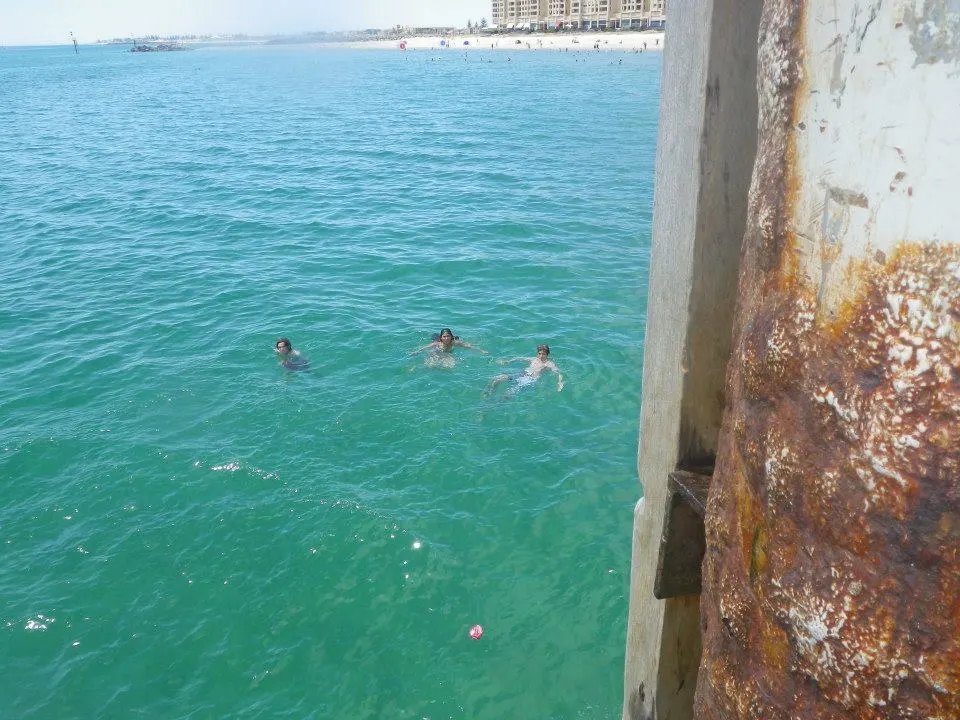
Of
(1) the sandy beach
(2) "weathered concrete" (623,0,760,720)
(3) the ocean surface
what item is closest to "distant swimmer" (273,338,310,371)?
(3) the ocean surface

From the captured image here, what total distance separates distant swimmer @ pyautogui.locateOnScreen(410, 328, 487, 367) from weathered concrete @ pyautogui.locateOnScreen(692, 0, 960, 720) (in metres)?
12.8

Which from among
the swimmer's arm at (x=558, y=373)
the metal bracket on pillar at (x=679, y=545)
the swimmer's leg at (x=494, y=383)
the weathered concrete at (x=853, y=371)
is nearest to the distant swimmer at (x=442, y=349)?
the swimmer's leg at (x=494, y=383)

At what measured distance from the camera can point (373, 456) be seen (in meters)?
11.8

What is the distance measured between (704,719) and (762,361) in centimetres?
113

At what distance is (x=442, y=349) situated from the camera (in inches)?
583

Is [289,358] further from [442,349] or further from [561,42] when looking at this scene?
[561,42]

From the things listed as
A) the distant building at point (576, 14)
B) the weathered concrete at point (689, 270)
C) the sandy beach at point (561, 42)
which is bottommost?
the sandy beach at point (561, 42)

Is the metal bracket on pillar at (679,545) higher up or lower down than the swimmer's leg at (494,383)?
higher up

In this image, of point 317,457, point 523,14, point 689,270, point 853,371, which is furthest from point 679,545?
point 523,14

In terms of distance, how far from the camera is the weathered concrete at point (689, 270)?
2166mm

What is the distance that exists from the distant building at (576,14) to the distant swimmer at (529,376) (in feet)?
473

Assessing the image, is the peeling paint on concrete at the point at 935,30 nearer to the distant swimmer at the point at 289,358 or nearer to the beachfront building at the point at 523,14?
the distant swimmer at the point at 289,358

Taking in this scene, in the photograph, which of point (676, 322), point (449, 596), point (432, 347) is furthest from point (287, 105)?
point (676, 322)

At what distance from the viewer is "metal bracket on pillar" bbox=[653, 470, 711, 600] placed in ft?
8.39
